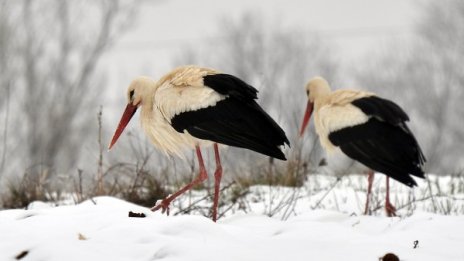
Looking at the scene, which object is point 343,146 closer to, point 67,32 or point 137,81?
point 137,81

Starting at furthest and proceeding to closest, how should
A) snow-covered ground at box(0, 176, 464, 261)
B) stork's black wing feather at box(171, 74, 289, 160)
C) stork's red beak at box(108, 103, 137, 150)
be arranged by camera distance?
stork's red beak at box(108, 103, 137, 150)
stork's black wing feather at box(171, 74, 289, 160)
snow-covered ground at box(0, 176, 464, 261)

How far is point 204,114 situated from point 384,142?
5.87 feet

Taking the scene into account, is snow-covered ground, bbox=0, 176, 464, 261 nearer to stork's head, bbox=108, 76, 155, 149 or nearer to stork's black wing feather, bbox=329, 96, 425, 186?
stork's head, bbox=108, 76, 155, 149

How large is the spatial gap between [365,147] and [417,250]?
2510 mm

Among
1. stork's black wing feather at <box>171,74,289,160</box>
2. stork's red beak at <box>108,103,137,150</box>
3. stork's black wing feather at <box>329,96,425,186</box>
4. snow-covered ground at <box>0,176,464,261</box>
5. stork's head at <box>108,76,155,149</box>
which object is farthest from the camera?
stork's black wing feather at <box>329,96,425,186</box>

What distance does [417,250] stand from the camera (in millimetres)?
3131

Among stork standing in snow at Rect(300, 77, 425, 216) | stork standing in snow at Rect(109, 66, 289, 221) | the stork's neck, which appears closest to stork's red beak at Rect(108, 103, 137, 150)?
stork standing in snow at Rect(109, 66, 289, 221)

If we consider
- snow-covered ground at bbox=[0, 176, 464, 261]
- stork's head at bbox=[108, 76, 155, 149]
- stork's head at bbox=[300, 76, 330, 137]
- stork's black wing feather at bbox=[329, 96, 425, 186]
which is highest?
stork's head at bbox=[300, 76, 330, 137]

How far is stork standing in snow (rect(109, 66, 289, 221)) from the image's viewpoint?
4.20 m

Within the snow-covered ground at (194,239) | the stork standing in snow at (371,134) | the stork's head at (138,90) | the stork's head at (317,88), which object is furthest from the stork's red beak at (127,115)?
the stork's head at (317,88)

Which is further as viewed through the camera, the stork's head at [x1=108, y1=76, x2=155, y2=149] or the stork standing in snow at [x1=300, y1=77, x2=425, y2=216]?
the stork standing in snow at [x1=300, y1=77, x2=425, y2=216]

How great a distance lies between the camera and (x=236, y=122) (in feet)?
13.9

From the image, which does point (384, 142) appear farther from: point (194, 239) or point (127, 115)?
point (194, 239)

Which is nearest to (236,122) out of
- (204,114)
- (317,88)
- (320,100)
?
(204,114)
